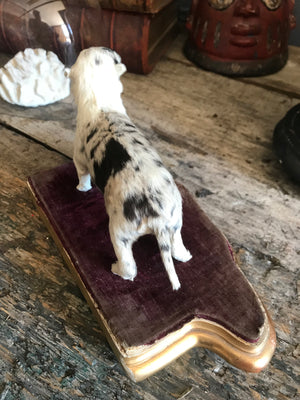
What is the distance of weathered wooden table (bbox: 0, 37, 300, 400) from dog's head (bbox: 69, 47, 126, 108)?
11.2 inches

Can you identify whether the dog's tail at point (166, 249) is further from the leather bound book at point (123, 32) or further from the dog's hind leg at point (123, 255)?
the leather bound book at point (123, 32)

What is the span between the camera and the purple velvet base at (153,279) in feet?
1.82

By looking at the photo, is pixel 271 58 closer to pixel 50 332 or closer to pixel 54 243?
pixel 54 243

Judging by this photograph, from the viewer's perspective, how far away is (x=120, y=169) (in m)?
0.54

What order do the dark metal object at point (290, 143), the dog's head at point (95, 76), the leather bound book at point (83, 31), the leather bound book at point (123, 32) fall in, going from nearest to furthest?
the dog's head at point (95, 76)
the dark metal object at point (290, 143)
the leather bound book at point (83, 31)
the leather bound book at point (123, 32)

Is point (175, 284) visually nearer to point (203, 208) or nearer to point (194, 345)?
point (194, 345)

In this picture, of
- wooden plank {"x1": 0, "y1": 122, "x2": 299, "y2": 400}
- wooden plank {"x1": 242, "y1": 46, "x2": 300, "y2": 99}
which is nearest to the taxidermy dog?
wooden plank {"x1": 0, "y1": 122, "x2": 299, "y2": 400}

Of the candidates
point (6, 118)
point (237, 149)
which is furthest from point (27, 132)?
point (237, 149)

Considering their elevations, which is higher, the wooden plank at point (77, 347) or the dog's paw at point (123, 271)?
the dog's paw at point (123, 271)

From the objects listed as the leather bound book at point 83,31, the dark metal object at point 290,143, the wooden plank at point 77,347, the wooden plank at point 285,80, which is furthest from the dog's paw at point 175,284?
the wooden plank at point 285,80

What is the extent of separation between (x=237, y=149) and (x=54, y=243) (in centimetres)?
53

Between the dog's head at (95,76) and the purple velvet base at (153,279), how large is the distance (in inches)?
8.0

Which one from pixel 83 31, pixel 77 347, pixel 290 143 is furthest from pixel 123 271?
pixel 83 31

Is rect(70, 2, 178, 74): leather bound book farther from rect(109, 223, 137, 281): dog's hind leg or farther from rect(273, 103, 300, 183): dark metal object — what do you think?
rect(109, 223, 137, 281): dog's hind leg
